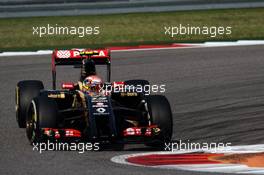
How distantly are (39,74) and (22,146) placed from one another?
316 inches

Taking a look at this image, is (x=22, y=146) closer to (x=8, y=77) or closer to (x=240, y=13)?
(x=8, y=77)

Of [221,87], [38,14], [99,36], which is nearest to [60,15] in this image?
[38,14]

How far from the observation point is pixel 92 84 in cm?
1336

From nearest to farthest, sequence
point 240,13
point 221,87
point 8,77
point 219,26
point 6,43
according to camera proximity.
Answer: point 221,87, point 8,77, point 6,43, point 219,26, point 240,13

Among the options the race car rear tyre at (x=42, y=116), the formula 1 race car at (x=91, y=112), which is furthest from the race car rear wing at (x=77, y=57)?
the race car rear tyre at (x=42, y=116)

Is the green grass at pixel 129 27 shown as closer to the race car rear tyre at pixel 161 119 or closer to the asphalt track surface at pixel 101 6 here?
the asphalt track surface at pixel 101 6

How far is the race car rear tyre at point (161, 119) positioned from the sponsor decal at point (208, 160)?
1.39ft

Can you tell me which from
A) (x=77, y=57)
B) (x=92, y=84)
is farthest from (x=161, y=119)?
(x=77, y=57)

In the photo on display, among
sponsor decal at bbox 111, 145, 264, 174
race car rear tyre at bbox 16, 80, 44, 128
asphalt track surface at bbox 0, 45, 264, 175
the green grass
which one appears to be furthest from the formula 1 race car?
the green grass

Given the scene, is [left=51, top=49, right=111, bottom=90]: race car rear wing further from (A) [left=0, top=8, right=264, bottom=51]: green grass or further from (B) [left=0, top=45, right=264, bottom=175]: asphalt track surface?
(A) [left=0, top=8, right=264, bottom=51]: green grass

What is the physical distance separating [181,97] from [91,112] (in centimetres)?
489

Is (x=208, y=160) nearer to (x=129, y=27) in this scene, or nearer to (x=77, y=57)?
(x=77, y=57)

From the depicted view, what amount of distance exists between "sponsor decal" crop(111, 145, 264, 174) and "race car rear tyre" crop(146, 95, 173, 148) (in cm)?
42

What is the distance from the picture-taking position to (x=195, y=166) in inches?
429
